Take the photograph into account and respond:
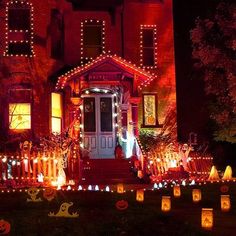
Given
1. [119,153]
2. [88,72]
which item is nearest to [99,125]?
[119,153]

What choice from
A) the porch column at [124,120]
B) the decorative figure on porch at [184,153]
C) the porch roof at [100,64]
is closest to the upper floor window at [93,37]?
the porch roof at [100,64]

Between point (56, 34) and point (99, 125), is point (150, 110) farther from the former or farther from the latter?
point (56, 34)

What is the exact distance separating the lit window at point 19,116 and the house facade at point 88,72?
4cm

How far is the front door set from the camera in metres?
23.4

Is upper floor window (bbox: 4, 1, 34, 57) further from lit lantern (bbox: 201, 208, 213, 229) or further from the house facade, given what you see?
lit lantern (bbox: 201, 208, 213, 229)

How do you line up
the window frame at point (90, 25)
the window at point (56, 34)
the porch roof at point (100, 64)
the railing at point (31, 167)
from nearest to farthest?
the railing at point (31, 167) < the porch roof at point (100, 64) < the window at point (56, 34) < the window frame at point (90, 25)

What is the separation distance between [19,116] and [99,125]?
3.38 meters

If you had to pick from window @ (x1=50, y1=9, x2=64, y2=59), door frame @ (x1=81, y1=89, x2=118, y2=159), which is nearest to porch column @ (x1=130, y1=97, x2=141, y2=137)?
door frame @ (x1=81, y1=89, x2=118, y2=159)

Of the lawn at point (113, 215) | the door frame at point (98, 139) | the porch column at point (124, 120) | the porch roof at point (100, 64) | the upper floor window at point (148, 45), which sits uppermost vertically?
the upper floor window at point (148, 45)

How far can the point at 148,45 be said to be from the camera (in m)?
25.6

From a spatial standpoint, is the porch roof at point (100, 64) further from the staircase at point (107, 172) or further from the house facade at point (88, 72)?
the staircase at point (107, 172)

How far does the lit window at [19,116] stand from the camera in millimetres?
23016

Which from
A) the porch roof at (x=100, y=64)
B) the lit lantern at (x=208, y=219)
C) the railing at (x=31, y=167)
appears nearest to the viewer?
the lit lantern at (x=208, y=219)

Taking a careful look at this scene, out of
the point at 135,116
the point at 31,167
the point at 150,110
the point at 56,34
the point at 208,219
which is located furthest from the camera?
the point at 150,110
